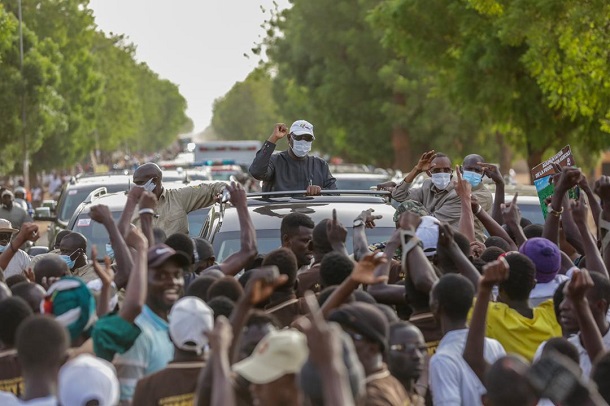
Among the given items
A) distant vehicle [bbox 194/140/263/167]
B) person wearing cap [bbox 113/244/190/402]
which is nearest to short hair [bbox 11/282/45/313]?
person wearing cap [bbox 113/244/190/402]

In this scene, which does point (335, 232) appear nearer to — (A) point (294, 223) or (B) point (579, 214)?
(A) point (294, 223)

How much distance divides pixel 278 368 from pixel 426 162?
614cm

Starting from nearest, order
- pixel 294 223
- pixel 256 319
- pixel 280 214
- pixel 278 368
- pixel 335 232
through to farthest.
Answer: pixel 278 368, pixel 256 319, pixel 335 232, pixel 294 223, pixel 280 214

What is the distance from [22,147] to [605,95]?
2575 cm

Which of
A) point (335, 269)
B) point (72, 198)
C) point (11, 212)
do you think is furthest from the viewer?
point (72, 198)

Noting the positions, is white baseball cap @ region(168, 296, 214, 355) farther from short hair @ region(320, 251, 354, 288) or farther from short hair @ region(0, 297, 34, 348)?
short hair @ region(320, 251, 354, 288)

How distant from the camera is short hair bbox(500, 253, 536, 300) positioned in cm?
684

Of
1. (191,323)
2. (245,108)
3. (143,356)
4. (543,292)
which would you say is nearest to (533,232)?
(543,292)

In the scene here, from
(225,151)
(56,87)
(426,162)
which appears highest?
(56,87)

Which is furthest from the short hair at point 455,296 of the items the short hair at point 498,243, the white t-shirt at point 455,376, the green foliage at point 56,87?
the green foliage at point 56,87

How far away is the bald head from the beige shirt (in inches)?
90.9

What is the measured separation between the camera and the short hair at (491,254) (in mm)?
7980

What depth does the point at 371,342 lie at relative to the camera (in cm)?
510

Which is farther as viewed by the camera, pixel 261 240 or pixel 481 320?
pixel 261 240
